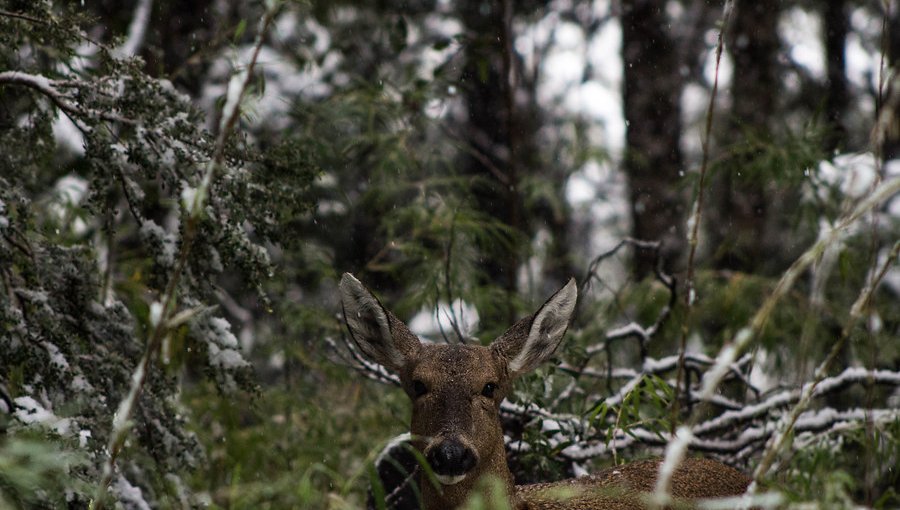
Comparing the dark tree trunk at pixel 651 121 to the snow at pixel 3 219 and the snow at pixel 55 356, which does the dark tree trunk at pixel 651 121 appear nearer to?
the snow at pixel 55 356

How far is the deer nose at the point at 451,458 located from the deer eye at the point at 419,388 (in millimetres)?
560

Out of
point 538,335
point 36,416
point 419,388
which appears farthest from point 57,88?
point 538,335

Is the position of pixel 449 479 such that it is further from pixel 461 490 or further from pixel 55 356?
pixel 55 356

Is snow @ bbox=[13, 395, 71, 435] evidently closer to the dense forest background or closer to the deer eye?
the dense forest background

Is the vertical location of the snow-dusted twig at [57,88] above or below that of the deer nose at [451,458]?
above

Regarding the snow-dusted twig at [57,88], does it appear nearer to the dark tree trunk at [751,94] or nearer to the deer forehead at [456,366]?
the deer forehead at [456,366]

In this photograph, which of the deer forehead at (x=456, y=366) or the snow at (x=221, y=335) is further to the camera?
the snow at (x=221, y=335)

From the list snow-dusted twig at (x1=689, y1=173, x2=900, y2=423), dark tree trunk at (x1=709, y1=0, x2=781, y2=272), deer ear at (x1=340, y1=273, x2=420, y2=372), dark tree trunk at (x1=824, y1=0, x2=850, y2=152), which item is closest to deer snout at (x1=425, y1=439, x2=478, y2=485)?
deer ear at (x1=340, y1=273, x2=420, y2=372)

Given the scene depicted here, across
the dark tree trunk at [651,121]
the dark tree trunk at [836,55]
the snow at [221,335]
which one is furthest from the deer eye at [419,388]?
the dark tree trunk at [836,55]

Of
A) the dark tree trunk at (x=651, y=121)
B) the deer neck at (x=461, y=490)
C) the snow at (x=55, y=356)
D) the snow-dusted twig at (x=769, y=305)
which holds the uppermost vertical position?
the dark tree trunk at (x=651, y=121)

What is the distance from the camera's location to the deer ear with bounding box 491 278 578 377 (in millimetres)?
4352

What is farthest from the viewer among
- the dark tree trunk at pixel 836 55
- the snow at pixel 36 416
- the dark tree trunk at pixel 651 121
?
the dark tree trunk at pixel 836 55

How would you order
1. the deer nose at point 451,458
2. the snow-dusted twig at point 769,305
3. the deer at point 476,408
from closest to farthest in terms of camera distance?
the snow-dusted twig at point 769,305 < the deer nose at point 451,458 < the deer at point 476,408

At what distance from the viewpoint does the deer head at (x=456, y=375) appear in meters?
3.76
